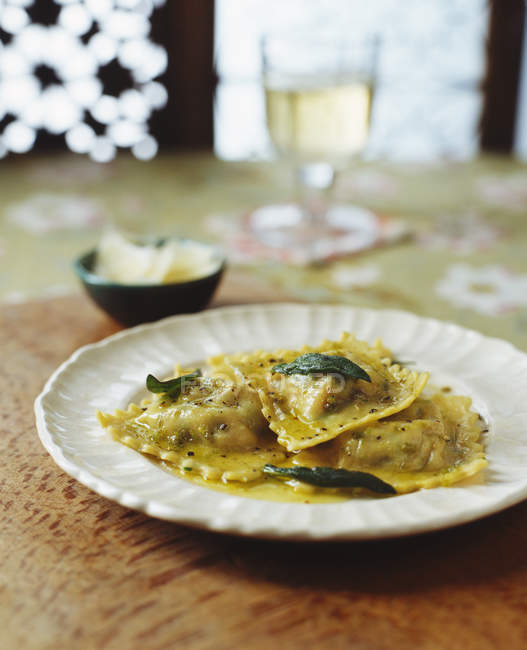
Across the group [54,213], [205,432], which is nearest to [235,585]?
[205,432]

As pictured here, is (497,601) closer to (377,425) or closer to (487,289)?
(377,425)

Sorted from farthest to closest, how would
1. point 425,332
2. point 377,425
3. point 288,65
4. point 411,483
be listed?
point 288,65, point 425,332, point 377,425, point 411,483

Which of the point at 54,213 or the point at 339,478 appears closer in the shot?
the point at 339,478

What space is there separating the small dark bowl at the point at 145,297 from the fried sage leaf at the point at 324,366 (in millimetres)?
849

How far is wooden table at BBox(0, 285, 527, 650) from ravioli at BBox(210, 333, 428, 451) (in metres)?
0.29

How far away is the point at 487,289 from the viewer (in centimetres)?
333

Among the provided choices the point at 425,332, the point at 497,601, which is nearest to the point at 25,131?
the point at 425,332

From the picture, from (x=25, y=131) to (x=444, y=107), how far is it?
3.08 meters

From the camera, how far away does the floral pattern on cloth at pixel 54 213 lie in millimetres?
4160

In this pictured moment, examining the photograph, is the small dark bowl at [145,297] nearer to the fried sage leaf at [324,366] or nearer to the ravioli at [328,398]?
the ravioli at [328,398]

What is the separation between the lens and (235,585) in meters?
1.37

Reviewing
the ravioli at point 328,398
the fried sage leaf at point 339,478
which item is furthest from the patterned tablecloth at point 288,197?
the fried sage leaf at point 339,478

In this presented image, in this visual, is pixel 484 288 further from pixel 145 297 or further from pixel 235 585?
pixel 235 585

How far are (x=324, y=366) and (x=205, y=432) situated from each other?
1.00ft
